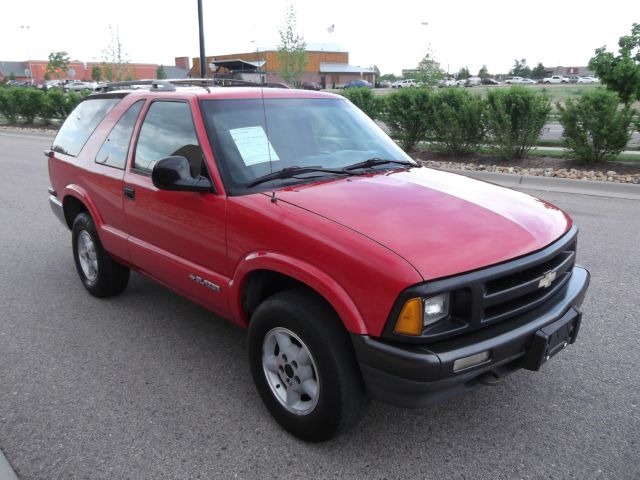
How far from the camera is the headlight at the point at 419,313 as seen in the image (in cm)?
226

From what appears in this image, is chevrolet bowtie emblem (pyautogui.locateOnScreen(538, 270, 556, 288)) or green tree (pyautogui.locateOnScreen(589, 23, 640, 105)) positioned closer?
chevrolet bowtie emblem (pyautogui.locateOnScreen(538, 270, 556, 288))

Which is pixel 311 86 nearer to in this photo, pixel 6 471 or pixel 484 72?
pixel 6 471

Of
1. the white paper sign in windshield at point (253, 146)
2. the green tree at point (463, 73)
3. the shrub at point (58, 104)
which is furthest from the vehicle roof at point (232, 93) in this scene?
the green tree at point (463, 73)

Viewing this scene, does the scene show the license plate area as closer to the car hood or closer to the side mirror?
the car hood

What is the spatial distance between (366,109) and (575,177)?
7104 millimetres

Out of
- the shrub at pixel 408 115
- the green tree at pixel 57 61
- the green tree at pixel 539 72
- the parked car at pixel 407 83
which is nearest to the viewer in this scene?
the shrub at pixel 408 115

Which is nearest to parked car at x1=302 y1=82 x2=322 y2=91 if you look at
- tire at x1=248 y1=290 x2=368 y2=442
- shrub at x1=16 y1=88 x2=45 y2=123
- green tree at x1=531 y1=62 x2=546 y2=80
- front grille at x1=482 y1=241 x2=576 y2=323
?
tire at x1=248 y1=290 x2=368 y2=442

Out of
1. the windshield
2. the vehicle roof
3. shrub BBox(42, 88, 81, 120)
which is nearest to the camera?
the windshield

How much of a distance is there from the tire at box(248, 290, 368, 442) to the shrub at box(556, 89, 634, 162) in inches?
361

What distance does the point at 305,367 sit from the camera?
2.71m

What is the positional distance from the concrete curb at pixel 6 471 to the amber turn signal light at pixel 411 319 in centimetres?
194

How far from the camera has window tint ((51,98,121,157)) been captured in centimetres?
460

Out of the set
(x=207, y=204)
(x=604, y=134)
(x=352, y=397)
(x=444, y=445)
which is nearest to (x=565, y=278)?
(x=444, y=445)

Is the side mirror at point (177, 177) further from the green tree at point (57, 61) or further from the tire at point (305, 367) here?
the green tree at point (57, 61)
